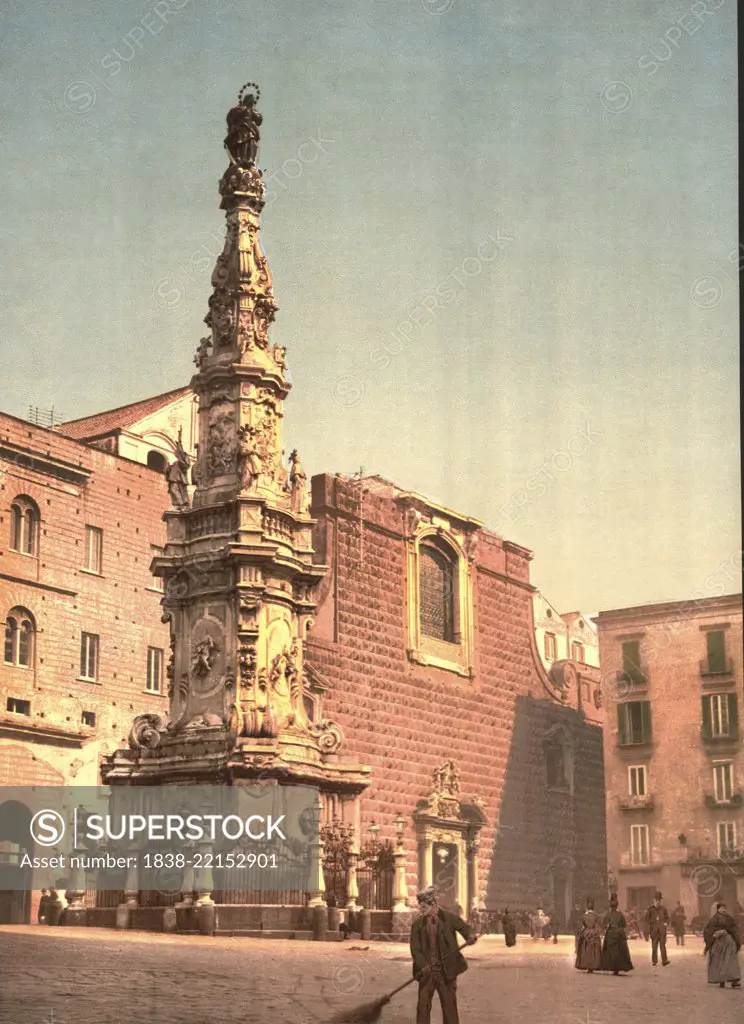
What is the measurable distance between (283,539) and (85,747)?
1257cm

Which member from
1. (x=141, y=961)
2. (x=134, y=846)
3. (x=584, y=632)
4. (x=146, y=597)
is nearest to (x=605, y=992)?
(x=141, y=961)

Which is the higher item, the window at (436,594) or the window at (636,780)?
the window at (436,594)

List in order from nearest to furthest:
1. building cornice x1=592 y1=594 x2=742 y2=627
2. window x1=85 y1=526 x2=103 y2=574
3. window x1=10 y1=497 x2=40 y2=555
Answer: window x1=10 y1=497 x2=40 y2=555, window x1=85 y1=526 x2=103 y2=574, building cornice x1=592 y1=594 x2=742 y2=627

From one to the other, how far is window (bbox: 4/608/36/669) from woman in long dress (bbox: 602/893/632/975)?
18.8m

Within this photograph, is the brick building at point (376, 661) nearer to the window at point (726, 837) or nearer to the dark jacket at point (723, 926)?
the window at point (726, 837)

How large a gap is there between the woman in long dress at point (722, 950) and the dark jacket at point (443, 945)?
29.5 ft

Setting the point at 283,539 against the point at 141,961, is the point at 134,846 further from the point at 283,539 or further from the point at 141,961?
the point at 141,961

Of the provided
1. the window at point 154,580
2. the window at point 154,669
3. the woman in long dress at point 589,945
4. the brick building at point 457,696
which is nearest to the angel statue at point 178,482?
the woman in long dress at point 589,945

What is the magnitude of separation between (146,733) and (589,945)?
875 cm

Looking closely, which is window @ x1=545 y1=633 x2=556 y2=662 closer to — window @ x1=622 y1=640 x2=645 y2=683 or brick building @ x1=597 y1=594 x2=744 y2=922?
brick building @ x1=597 y1=594 x2=744 y2=922

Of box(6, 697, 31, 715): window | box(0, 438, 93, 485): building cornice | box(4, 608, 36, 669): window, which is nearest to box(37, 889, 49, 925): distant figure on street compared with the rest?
box(6, 697, 31, 715): window

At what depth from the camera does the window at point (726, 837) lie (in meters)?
45.0

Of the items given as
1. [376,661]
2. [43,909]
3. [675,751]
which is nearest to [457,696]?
[376,661]

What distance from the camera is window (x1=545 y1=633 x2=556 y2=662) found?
201ft
